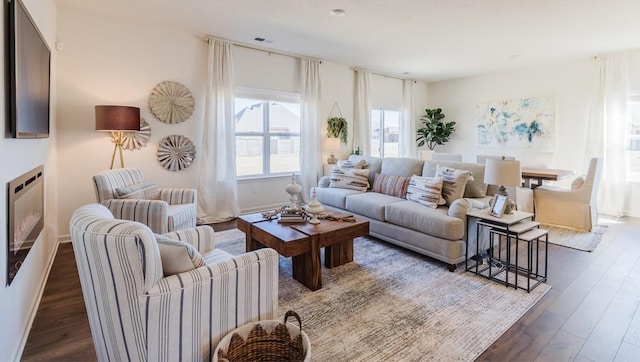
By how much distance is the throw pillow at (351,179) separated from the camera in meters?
4.66

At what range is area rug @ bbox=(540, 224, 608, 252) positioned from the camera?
388 cm

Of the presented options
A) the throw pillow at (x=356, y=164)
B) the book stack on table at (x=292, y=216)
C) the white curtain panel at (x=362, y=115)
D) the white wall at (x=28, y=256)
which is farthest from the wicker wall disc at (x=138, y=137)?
the white curtain panel at (x=362, y=115)

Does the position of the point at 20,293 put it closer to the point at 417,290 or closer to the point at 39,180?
the point at 39,180

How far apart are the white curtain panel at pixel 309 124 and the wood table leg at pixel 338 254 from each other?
2.69m

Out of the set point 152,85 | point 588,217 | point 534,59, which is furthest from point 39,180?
point 534,59

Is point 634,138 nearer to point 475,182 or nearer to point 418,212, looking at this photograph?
point 475,182

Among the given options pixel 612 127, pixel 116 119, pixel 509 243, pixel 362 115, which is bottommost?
pixel 509 243

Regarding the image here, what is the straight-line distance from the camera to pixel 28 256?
2.20 meters

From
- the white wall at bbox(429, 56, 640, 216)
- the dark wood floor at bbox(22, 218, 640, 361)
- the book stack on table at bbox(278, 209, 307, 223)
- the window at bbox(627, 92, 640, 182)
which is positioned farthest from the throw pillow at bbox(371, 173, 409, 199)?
the window at bbox(627, 92, 640, 182)

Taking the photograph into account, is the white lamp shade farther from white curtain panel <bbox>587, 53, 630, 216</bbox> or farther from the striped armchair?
white curtain panel <bbox>587, 53, 630, 216</bbox>

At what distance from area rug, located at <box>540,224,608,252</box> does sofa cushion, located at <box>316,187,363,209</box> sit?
254 centimetres

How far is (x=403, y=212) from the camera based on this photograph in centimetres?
353

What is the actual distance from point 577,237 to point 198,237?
178 inches

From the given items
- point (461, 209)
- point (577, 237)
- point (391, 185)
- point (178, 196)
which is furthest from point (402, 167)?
point (178, 196)
